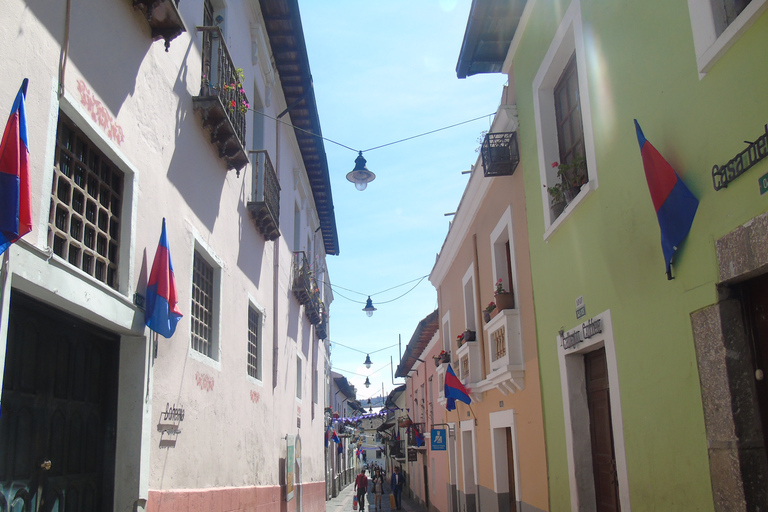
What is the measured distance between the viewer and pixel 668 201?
14.2 ft

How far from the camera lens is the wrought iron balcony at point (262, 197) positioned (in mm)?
9729

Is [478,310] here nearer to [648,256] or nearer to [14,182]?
[648,256]

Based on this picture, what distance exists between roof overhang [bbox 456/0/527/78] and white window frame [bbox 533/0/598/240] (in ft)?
5.31

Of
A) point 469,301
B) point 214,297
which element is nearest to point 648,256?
point 214,297

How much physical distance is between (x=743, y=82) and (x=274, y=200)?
8432 mm

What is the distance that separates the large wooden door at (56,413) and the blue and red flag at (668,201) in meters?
4.21

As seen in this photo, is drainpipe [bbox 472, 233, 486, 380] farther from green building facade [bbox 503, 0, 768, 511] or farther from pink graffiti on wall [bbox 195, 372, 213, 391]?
pink graffiti on wall [bbox 195, 372, 213, 391]

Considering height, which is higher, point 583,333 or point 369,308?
point 369,308

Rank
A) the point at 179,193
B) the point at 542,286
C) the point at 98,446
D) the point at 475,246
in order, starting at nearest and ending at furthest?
1. the point at 98,446
2. the point at 179,193
3. the point at 542,286
4. the point at 475,246

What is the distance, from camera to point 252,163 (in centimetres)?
1000

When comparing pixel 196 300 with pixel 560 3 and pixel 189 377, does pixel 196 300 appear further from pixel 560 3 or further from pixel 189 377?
pixel 560 3

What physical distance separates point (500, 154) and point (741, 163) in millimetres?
5480

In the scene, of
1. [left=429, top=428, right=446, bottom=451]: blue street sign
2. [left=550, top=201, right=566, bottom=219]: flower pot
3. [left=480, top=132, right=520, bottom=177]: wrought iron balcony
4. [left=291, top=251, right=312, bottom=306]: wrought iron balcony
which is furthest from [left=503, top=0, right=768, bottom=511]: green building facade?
[left=429, top=428, right=446, bottom=451]: blue street sign

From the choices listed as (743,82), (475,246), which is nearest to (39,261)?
(743,82)
